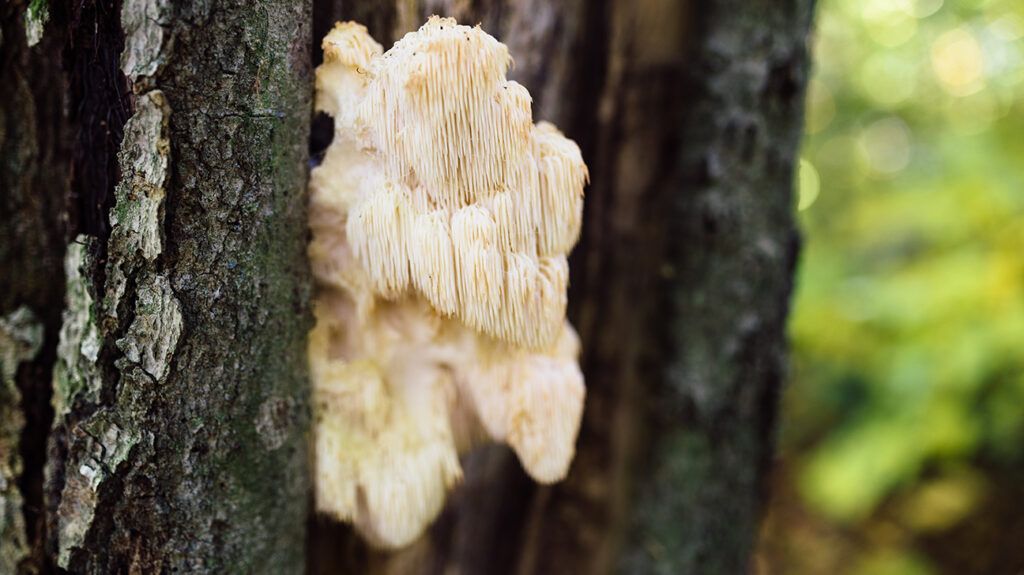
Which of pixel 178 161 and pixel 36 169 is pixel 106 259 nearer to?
pixel 178 161

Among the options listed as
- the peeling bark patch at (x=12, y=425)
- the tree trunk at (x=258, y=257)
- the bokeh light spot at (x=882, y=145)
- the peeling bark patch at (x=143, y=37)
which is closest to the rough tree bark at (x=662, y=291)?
the tree trunk at (x=258, y=257)

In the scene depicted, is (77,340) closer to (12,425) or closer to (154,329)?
(154,329)

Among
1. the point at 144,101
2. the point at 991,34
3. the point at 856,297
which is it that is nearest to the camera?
the point at 144,101

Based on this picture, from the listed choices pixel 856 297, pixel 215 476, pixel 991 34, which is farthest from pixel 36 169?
pixel 991 34

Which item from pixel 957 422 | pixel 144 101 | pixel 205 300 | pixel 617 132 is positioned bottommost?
pixel 957 422

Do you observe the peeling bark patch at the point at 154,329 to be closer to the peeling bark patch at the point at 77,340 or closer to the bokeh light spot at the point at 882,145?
the peeling bark patch at the point at 77,340

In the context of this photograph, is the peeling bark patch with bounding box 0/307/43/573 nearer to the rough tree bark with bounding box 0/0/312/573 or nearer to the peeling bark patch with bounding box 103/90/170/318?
the rough tree bark with bounding box 0/0/312/573

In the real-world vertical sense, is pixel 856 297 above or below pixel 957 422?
above

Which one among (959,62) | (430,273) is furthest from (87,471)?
(959,62)
